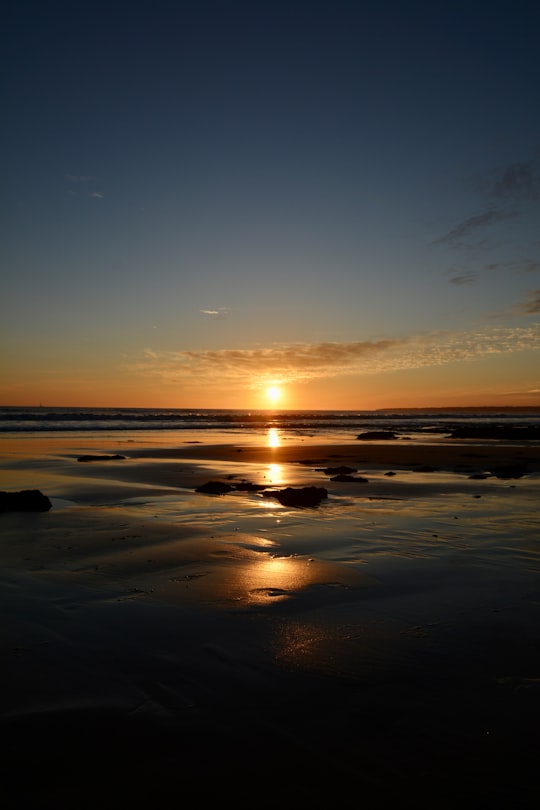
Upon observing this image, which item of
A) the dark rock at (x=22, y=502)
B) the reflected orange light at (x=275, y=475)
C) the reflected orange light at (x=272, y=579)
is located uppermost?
the dark rock at (x=22, y=502)

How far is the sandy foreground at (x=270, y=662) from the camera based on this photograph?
3.22 metres

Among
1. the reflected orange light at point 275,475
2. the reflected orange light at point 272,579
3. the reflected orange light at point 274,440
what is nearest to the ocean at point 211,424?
the reflected orange light at point 274,440

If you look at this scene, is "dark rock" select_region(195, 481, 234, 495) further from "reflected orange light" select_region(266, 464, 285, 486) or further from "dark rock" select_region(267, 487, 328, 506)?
"dark rock" select_region(267, 487, 328, 506)

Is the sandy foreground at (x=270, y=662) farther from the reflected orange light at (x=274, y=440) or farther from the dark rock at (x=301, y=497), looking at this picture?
the reflected orange light at (x=274, y=440)

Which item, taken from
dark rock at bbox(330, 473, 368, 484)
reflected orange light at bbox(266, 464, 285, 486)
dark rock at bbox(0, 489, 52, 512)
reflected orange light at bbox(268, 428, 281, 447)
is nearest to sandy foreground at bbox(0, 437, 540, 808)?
dark rock at bbox(0, 489, 52, 512)

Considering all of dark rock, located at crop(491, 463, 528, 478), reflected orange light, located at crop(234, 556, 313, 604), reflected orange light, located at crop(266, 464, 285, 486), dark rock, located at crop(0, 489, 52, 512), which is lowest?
reflected orange light, located at crop(266, 464, 285, 486)

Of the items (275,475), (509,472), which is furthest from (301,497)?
(509,472)

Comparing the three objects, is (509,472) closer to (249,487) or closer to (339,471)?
(339,471)

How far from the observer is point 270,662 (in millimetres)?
4711

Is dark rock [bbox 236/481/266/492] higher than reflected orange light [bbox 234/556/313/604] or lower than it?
lower

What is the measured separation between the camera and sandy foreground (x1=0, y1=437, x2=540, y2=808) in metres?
3.22

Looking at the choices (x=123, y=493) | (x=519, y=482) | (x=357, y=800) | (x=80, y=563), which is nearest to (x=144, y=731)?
(x=357, y=800)

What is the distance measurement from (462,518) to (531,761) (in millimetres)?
8472

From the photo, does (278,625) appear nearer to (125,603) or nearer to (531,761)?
(125,603)
